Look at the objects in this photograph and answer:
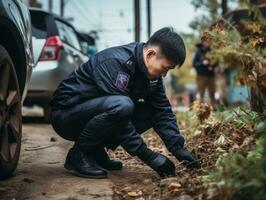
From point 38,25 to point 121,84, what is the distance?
4.75 meters

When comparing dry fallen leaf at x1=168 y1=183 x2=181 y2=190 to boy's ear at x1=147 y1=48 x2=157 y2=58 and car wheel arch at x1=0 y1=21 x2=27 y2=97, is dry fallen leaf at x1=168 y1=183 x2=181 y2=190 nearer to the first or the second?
boy's ear at x1=147 y1=48 x2=157 y2=58

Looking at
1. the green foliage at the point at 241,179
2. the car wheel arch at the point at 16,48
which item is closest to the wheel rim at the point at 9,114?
the car wheel arch at the point at 16,48

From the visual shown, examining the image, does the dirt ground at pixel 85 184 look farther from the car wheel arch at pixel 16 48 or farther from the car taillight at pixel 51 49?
the car taillight at pixel 51 49

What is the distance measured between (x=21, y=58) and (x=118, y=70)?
0.83 meters

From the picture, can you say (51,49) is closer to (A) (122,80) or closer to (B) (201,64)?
(A) (122,80)

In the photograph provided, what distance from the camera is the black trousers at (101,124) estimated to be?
3893 mm

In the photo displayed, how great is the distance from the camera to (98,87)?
405cm

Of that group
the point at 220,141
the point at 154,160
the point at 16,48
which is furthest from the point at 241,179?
the point at 16,48

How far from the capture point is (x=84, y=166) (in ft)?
13.5

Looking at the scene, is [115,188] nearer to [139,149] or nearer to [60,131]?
[139,149]

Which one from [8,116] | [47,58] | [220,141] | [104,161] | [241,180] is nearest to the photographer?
[241,180]

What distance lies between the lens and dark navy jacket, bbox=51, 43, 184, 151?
394cm

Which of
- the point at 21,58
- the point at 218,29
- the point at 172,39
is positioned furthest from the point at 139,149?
the point at 218,29

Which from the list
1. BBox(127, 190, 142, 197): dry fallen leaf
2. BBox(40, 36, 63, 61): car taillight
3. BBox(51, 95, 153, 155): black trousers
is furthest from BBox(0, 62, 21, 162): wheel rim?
BBox(40, 36, 63, 61): car taillight
